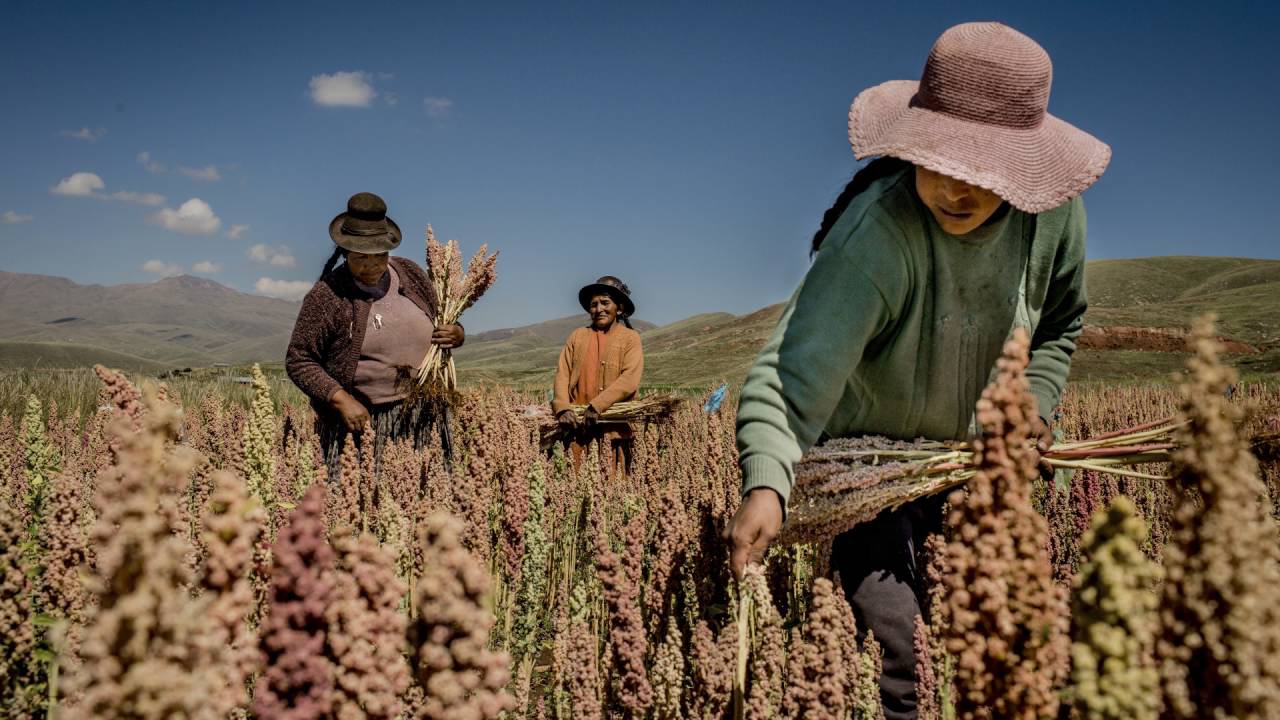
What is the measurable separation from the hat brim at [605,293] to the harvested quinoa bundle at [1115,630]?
642 centimetres

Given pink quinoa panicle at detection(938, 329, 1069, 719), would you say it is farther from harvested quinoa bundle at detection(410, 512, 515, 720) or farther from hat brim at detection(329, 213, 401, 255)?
hat brim at detection(329, 213, 401, 255)

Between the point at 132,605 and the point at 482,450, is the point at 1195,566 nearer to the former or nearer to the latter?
the point at 132,605

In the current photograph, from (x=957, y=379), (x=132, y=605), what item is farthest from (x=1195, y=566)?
(x=957, y=379)

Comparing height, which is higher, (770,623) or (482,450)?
(482,450)

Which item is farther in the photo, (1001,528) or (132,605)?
(1001,528)

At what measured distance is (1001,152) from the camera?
165cm

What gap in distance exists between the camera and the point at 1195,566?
74 centimetres

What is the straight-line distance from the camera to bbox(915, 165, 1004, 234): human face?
172cm

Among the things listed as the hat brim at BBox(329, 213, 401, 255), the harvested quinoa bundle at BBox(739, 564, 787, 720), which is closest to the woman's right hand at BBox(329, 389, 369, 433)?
the hat brim at BBox(329, 213, 401, 255)

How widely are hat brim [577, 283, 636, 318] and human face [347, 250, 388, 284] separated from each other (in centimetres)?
257

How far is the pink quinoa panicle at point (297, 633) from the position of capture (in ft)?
2.53

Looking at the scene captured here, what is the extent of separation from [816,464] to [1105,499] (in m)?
2.98

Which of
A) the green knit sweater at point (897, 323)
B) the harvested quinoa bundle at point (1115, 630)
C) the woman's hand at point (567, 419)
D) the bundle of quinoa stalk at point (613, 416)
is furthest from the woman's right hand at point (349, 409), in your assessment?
the harvested quinoa bundle at point (1115, 630)

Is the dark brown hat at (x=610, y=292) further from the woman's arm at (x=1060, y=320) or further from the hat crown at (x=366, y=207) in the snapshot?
the woman's arm at (x=1060, y=320)
